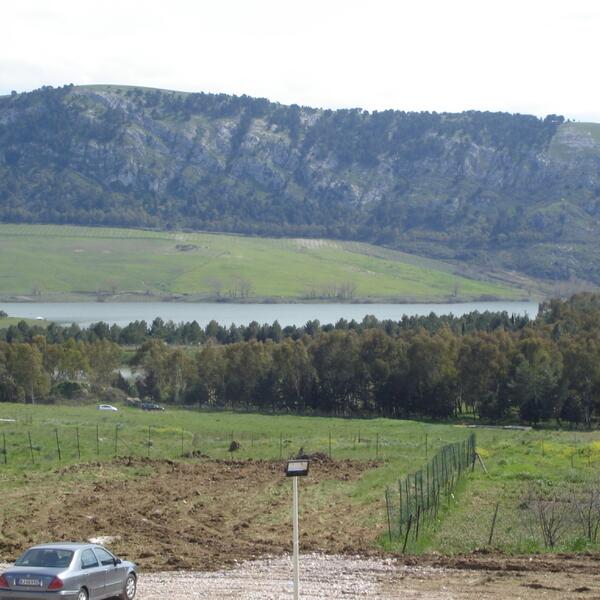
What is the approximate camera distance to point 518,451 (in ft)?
156

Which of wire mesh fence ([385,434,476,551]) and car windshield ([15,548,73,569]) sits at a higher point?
car windshield ([15,548,73,569])

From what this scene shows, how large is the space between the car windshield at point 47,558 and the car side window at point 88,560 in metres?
0.25

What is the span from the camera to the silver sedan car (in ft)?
59.7

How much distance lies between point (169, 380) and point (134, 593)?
70.8m

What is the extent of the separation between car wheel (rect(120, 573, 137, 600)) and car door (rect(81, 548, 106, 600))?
2.47ft

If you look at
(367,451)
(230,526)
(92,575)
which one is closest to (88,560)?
(92,575)

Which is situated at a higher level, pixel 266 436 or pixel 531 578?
Answer: pixel 531 578

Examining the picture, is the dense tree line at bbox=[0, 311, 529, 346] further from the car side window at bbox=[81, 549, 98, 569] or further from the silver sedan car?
the car side window at bbox=[81, 549, 98, 569]

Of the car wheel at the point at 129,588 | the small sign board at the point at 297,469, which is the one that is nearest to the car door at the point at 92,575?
the car wheel at the point at 129,588

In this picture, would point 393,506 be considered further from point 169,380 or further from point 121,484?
point 169,380

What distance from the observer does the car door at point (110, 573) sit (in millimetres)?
19438

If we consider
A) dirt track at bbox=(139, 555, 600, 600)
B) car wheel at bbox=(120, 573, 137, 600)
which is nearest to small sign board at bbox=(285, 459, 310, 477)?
dirt track at bbox=(139, 555, 600, 600)

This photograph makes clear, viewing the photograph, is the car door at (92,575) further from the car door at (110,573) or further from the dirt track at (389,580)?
the dirt track at (389,580)

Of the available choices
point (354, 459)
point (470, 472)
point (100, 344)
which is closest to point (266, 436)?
point (354, 459)
